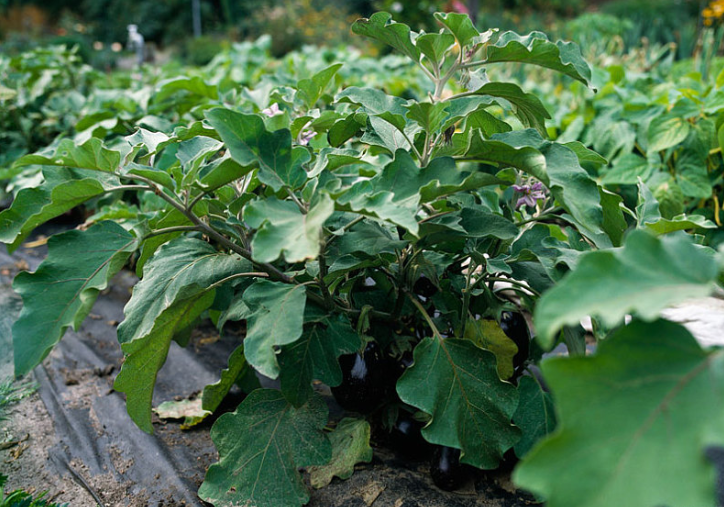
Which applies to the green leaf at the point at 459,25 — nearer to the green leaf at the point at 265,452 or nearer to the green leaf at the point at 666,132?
the green leaf at the point at 265,452

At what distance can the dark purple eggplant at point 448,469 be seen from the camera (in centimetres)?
126

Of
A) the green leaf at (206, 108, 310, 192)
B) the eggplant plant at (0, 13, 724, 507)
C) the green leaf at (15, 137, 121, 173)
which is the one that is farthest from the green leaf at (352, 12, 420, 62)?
the green leaf at (15, 137, 121, 173)

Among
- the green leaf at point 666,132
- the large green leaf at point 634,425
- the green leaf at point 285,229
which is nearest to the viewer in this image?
the large green leaf at point 634,425

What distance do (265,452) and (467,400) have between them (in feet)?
1.47

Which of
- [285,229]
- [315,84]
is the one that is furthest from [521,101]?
[285,229]

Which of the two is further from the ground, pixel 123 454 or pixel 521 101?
pixel 521 101

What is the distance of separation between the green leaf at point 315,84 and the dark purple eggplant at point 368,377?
25.7 inches

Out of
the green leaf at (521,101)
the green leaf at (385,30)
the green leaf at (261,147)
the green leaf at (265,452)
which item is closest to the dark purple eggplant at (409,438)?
the green leaf at (265,452)

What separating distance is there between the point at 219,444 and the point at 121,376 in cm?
25

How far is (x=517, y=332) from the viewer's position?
4.59 ft

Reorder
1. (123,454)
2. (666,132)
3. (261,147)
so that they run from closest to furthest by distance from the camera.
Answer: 1. (261,147)
2. (123,454)
3. (666,132)

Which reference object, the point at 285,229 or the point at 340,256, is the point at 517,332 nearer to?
the point at 340,256

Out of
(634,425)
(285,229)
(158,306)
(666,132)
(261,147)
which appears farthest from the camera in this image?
(666,132)

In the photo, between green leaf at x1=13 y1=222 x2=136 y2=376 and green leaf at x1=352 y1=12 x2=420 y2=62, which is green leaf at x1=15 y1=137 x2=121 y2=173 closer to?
green leaf at x1=13 y1=222 x2=136 y2=376
